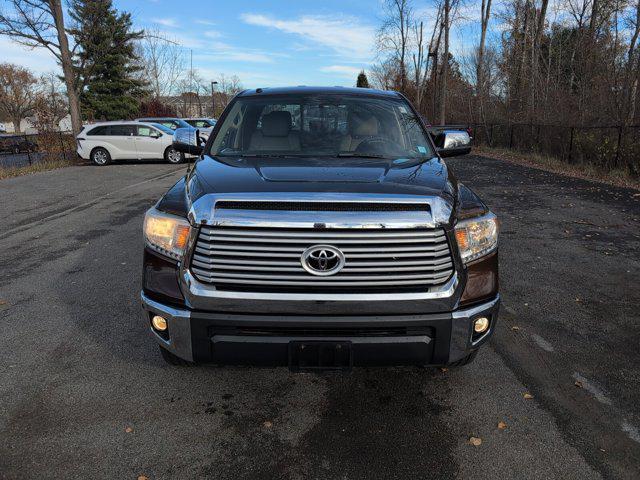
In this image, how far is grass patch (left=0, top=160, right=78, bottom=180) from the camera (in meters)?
16.0

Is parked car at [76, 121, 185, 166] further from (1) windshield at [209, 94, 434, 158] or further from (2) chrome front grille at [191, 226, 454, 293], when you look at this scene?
(2) chrome front grille at [191, 226, 454, 293]

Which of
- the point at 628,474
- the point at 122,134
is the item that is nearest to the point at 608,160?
the point at 628,474

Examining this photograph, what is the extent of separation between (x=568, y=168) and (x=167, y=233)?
15.6 m

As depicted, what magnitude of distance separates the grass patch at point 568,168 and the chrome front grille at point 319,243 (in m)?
11.4

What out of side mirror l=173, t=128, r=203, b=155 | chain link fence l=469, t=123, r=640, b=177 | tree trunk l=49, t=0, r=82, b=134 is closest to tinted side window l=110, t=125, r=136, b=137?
tree trunk l=49, t=0, r=82, b=134

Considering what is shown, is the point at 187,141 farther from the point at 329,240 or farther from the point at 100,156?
the point at 100,156

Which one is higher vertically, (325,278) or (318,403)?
(325,278)

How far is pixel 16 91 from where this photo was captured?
7506 cm

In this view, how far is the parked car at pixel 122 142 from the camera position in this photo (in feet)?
62.6

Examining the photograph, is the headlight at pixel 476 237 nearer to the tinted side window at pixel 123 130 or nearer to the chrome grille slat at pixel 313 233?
the chrome grille slat at pixel 313 233


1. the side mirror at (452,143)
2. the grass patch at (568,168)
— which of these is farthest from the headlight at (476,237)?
the grass patch at (568,168)

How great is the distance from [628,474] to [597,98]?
1656 centimetres

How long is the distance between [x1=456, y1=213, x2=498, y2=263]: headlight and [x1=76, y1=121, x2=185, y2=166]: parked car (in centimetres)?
1790

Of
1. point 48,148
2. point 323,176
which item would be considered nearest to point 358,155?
point 323,176
